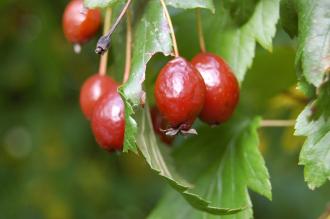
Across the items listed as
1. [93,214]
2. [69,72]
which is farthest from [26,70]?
[93,214]

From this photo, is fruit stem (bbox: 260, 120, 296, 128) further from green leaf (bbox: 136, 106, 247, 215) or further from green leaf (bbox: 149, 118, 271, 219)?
green leaf (bbox: 136, 106, 247, 215)

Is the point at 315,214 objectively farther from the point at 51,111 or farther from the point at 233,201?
the point at 233,201

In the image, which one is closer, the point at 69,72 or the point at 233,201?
the point at 233,201

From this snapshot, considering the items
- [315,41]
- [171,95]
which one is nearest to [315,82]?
[315,41]

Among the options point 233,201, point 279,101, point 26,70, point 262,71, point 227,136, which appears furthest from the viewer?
point 26,70

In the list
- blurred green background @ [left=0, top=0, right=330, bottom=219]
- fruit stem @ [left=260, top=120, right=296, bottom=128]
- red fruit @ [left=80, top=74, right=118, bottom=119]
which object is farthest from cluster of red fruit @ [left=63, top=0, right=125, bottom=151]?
blurred green background @ [left=0, top=0, right=330, bottom=219]

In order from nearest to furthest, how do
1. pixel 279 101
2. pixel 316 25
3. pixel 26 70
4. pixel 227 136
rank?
pixel 316 25, pixel 227 136, pixel 279 101, pixel 26 70

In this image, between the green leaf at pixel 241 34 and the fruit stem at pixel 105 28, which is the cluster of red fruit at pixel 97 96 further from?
the green leaf at pixel 241 34
